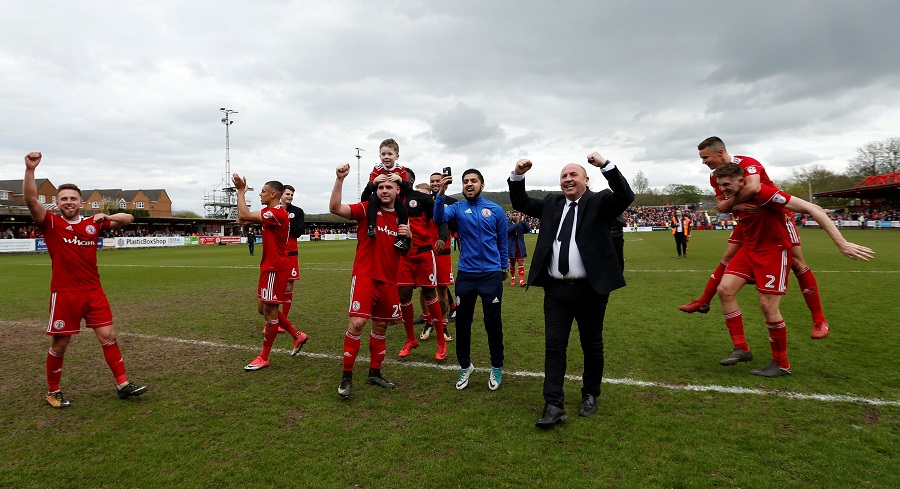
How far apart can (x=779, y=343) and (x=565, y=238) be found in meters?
2.87

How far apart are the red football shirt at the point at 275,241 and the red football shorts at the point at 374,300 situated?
1702mm

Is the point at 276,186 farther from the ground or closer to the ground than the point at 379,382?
farther from the ground

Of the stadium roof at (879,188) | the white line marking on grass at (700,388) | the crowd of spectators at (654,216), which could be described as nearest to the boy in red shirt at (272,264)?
the white line marking on grass at (700,388)

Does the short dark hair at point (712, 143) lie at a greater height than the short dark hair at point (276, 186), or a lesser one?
greater

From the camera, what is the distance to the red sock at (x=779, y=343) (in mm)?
4879

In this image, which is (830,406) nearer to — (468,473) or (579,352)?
(579,352)

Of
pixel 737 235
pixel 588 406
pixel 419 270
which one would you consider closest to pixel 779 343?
pixel 737 235

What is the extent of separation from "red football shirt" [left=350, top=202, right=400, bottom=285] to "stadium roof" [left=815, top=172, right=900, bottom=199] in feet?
220

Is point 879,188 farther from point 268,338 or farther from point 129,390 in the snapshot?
point 129,390

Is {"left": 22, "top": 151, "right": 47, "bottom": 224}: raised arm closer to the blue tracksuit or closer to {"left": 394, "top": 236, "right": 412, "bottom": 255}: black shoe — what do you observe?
{"left": 394, "top": 236, "right": 412, "bottom": 255}: black shoe

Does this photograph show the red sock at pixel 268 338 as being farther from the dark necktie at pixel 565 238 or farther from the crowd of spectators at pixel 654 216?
the crowd of spectators at pixel 654 216

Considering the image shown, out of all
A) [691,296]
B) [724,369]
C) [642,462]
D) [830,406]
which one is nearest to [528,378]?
[642,462]

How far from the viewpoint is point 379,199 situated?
4.77m

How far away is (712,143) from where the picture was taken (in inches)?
203
